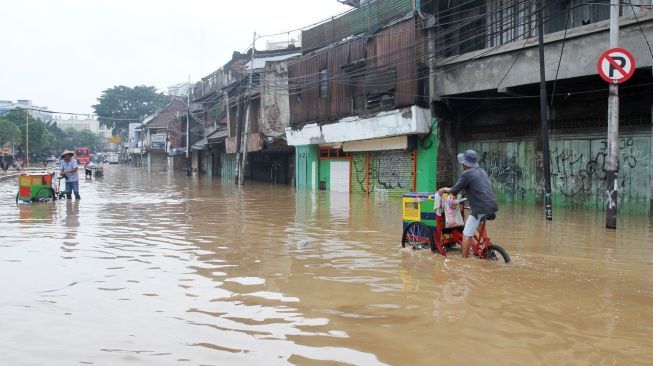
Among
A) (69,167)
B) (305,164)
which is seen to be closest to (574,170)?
(305,164)

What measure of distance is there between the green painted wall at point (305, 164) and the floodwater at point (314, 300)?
688 inches

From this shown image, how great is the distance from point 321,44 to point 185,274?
21.0 meters

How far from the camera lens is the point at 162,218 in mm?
13164

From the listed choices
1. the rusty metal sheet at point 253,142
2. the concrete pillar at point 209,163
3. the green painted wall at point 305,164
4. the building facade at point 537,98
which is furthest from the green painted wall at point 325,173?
the concrete pillar at point 209,163

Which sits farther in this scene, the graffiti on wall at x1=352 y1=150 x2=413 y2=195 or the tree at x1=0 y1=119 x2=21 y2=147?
the tree at x1=0 y1=119 x2=21 y2=147

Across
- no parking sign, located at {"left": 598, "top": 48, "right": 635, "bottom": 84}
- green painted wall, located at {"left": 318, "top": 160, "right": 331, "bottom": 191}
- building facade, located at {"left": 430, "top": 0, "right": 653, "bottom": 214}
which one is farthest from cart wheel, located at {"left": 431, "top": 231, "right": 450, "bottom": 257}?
green painted wall, located at {"left": 318, "top": 160, "right": 331, "bottom": 191}

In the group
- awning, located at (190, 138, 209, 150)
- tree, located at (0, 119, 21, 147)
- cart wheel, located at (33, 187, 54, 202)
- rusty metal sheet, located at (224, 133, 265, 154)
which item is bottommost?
cart wheel, located at (33, 187, 54, 202)

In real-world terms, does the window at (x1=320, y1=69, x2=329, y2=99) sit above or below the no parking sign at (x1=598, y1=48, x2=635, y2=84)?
above

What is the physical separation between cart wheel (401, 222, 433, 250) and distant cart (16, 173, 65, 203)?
1352 cm

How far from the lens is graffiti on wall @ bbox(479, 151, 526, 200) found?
58.8 ft

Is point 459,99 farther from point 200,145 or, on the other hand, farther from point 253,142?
point 200,145

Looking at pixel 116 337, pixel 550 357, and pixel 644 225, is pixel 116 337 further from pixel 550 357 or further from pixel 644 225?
pixel 644 225

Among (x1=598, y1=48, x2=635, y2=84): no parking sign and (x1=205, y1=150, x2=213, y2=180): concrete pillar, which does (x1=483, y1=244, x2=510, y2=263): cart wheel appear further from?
(x1=205, y1=150, x2=213, y2=180): concrete pillar

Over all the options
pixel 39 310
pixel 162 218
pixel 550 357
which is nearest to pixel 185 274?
pixel 39 310
